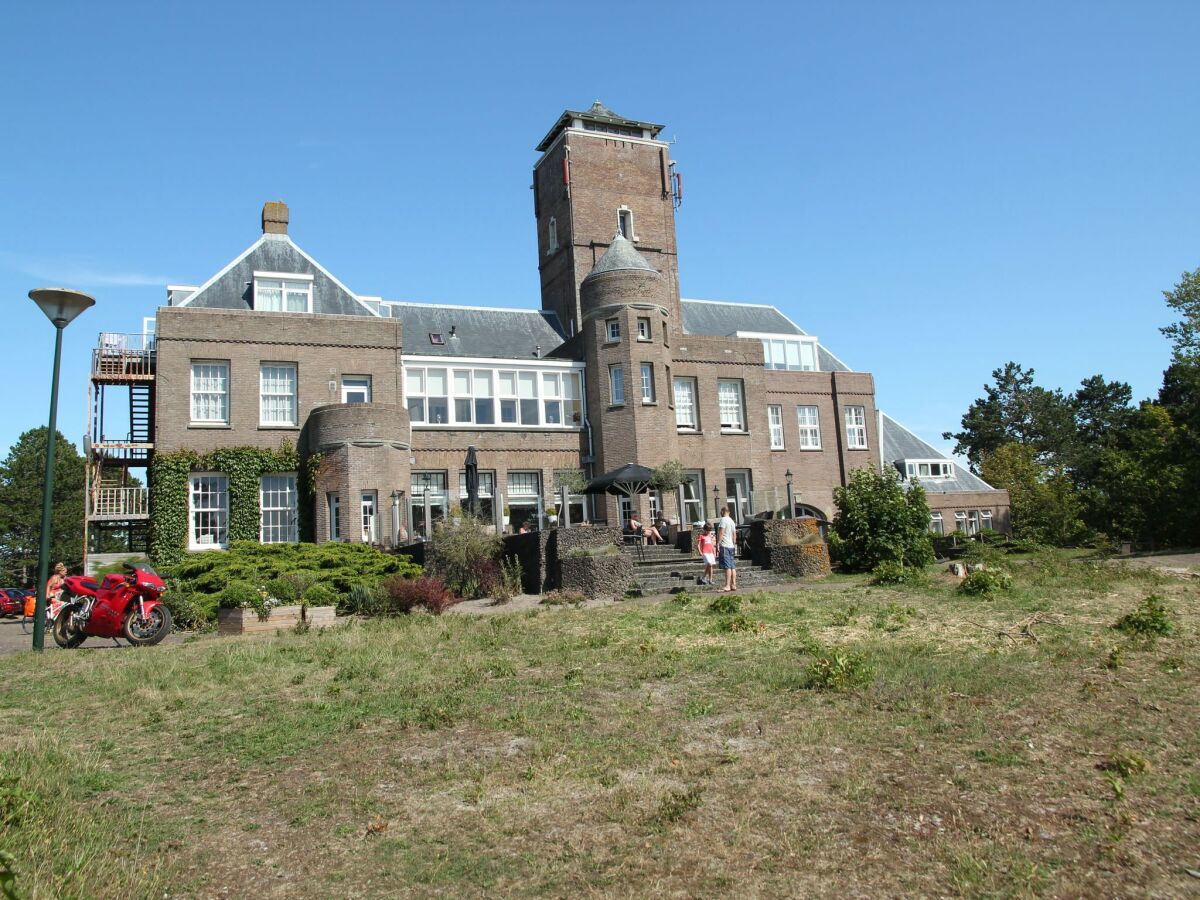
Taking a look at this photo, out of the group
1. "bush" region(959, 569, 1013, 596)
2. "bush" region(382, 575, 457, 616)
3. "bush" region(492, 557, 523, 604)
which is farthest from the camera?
"bush" region(492, 557, 523, 604)

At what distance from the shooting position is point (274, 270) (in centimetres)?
3141

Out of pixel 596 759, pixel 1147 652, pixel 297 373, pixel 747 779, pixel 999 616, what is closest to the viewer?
pixel 747 779

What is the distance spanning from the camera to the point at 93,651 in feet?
44.2

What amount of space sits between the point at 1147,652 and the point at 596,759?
6192 millimetres

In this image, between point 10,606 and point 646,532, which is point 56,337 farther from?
point 10,606

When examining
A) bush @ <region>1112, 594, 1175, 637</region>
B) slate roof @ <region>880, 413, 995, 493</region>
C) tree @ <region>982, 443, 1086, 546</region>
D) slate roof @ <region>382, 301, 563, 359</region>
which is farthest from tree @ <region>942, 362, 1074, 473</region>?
bush @ <region>1112, 594, 1175, 637</region>

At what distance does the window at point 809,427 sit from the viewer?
1582 inches

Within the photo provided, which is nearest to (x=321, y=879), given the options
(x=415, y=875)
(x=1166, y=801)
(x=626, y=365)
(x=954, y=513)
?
(x=415, y=875)

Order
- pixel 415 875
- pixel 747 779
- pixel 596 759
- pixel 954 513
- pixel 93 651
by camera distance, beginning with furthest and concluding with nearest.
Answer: pixel 954 513 < pixel 93 651 < pixel 596 759 < pixel 747 779 < pixel 415 875

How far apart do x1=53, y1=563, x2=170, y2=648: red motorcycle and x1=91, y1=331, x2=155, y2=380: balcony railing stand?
16285 millimetres

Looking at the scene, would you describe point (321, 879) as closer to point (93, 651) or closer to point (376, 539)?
point (93, 651)

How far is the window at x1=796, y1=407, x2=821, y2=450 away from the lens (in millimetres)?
40188

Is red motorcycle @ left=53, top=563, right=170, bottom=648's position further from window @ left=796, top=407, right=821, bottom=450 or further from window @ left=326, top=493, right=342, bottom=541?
window @ left=796, top=407, right=821, bottom=450

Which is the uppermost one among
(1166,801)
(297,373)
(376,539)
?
(297,373)
